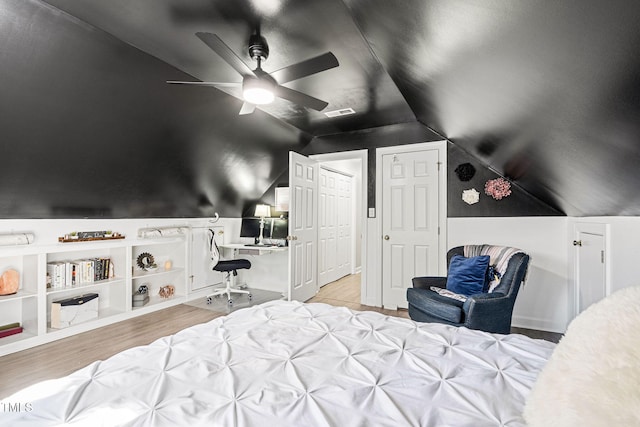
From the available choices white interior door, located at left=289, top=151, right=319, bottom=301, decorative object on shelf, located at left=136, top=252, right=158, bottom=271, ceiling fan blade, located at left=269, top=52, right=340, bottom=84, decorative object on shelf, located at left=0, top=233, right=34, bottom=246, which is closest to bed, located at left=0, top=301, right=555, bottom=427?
ceiling fan blade, located at left=269, top=52, right=340, bottom=84

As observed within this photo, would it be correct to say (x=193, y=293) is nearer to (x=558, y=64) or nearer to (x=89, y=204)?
(x=89, y=204)

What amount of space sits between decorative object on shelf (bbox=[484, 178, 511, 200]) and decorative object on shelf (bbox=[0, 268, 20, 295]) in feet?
16.2

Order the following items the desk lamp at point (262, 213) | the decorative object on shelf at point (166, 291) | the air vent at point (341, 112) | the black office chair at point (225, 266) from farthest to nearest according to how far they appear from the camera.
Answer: the desk lamp at point (262, 213), the black office chair at point (225, 266), the decorative object on shelf at point (166, 291), the air vent at point (341, 112)

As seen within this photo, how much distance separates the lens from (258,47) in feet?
7.34

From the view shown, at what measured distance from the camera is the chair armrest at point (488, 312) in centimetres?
230

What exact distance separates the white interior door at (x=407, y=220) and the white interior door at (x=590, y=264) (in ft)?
4.41

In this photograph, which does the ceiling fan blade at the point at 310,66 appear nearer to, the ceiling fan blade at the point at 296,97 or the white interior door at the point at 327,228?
the ceiling fan blade at the point at 296,97

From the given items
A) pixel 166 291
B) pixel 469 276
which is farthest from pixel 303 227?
pixel 469 276

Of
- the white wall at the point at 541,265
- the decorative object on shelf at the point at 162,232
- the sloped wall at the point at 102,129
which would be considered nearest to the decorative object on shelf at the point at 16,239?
the sloped wall at the point at 102,129

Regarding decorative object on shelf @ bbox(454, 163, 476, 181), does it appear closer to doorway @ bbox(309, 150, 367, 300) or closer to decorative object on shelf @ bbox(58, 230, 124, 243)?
doorway @ bbox(309, 150, 367, 300)

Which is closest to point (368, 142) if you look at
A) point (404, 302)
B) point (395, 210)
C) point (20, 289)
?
point (395, 210)

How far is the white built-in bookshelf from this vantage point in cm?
304

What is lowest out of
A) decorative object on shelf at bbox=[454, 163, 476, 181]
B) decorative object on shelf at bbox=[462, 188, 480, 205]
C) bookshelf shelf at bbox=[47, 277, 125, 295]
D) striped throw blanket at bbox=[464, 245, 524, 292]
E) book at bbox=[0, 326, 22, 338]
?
book at bbox=[0, 326, 22, 338]

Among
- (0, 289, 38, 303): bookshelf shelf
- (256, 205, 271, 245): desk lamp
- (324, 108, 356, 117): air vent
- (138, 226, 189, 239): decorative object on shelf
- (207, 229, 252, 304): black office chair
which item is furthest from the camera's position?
(256, 205, 271, 245): desk lamp
